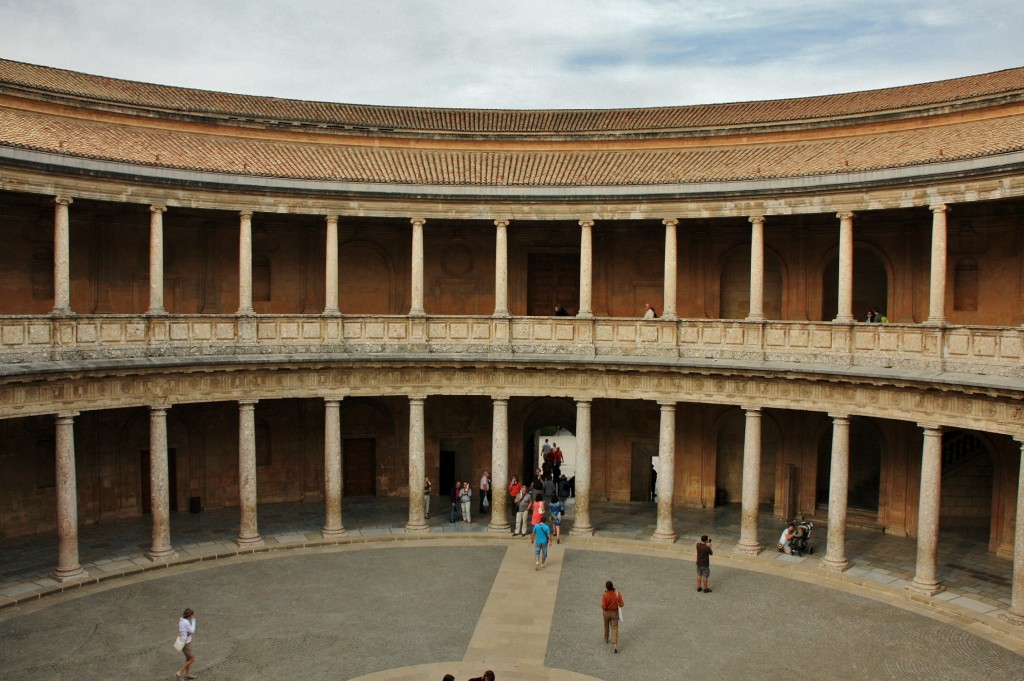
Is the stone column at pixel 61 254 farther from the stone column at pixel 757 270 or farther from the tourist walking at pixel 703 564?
the stone column at pixel 757 270

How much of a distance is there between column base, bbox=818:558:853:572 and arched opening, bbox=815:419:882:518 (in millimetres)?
5615

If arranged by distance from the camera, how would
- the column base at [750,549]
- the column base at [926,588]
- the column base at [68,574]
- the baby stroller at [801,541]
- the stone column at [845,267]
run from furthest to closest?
the column base at [750,549] → the baby stroller at [801,541] → the stone column at [845,267] → the column base at [68,574] → the column base at [926,588]

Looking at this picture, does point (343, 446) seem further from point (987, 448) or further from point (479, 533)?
point (987, 448)

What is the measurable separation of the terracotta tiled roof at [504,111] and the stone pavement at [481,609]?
14.9m

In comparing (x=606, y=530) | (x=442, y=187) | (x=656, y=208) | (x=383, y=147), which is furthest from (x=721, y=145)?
(x=606, y=530)

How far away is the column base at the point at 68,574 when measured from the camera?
23266 mm

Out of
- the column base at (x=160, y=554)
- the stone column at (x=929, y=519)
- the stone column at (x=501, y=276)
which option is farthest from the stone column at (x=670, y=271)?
the column base at (x=160, y=554)

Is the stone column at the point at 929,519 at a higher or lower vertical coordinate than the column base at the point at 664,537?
higher

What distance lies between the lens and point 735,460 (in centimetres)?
3269

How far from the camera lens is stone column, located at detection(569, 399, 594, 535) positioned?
28625 mm

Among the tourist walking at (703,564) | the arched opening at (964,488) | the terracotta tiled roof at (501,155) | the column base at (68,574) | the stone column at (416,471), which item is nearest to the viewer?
the tourist walking at (703,564)

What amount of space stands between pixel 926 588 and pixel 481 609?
40.8ft

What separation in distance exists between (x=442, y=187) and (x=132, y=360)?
11110 millimetres

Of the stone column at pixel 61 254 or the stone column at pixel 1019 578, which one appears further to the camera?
the stone column at pixel 61 254
